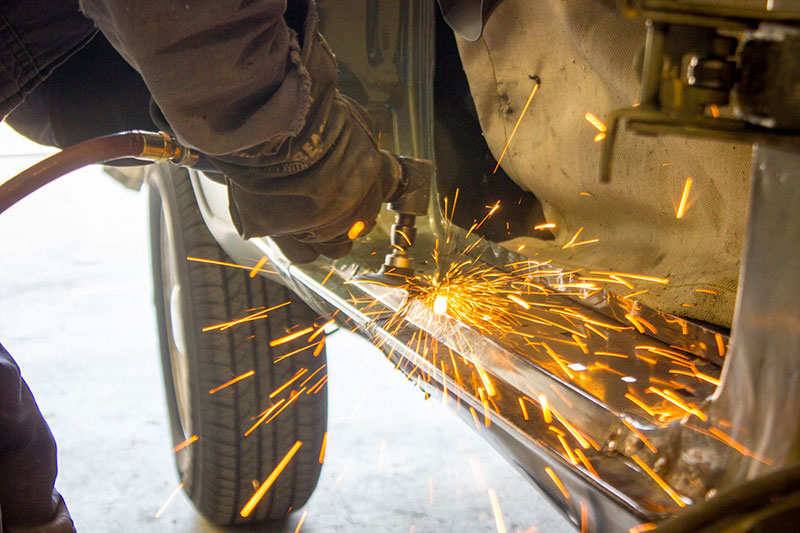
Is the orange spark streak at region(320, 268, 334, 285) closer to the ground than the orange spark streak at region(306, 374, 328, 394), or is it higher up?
higher up

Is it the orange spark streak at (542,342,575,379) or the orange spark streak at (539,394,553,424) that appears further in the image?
the orange spark streak at (542,342,575,379)

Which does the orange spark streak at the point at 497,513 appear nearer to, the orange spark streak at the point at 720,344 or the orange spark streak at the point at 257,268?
the orange spark streak at the point at 257,268

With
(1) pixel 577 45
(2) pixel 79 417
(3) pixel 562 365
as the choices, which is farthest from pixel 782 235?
(2) pixel 79 417

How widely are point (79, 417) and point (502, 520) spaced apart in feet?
5.72

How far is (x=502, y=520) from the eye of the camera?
7.44 feet

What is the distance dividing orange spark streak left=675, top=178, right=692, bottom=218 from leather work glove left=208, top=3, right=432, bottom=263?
0.47 metres

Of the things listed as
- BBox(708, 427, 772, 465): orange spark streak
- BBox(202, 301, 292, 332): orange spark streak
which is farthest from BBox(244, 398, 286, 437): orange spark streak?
BBox(708, 427, 772, 465): orange spark streak

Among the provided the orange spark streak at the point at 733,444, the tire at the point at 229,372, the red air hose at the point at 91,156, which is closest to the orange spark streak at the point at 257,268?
the tire at the point at 229,372

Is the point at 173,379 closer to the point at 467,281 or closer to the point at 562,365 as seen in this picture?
the point at 467,281

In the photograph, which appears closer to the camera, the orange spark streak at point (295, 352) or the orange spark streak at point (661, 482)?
the orange spark streak at point (661, 482)

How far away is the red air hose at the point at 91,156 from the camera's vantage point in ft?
3.50

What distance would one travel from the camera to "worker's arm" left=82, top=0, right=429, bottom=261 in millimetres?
918

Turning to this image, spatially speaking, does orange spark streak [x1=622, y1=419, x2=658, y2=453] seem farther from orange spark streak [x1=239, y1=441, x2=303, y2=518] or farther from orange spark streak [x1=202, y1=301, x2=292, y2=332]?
orange spark streak [x1=239, y1=441, x2=303, y2=518]

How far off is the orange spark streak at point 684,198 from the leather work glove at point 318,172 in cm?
47
